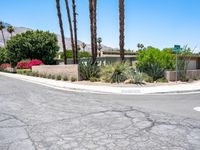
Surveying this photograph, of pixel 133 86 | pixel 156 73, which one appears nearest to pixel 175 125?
pixel 133 86

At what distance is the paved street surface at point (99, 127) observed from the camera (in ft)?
20.7

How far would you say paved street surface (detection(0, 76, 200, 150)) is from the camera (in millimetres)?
6322

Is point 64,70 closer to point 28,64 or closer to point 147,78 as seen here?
point 147,78

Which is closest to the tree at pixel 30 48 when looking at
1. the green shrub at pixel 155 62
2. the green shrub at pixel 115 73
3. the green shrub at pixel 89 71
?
the green shrub at pixel 89 71

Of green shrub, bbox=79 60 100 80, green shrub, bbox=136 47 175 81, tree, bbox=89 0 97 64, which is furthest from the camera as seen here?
tree, bbox=89 0 97 64

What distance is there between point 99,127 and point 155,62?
15697 mm

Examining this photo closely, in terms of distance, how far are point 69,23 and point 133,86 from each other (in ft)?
62.5

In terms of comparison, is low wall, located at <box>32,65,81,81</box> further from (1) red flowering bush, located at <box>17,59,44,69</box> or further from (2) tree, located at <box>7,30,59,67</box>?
(2) tree, located at <box>7,30,59,67</box>

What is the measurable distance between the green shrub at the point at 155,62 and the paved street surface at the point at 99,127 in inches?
434

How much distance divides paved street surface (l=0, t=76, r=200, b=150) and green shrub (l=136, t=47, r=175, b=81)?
36.1ft

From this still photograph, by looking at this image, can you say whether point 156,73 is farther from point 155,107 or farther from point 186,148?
point 186,148

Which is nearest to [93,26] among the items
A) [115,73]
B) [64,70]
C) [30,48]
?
[64,70]

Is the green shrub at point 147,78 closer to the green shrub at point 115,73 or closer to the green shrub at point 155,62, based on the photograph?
the green shrub at point 155,62

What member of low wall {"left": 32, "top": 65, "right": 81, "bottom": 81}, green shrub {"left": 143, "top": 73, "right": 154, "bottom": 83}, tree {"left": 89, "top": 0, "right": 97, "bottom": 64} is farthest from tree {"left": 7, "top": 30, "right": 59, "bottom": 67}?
green shrub {"left": 143, "top": 73, "right": 154, "bottom": 83}
